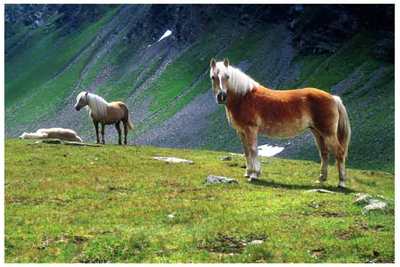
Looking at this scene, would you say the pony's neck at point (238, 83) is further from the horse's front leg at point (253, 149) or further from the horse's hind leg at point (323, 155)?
the horse's hind leg at point (323, 155)

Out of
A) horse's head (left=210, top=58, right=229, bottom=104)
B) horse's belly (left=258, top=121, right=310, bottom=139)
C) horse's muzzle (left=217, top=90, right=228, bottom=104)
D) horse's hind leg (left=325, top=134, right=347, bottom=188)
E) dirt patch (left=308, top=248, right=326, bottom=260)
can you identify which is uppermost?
horse's head (left=210, top=58, right=229, bottom=104)

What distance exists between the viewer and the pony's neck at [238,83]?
67.8 ft

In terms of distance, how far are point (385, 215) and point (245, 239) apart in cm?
549

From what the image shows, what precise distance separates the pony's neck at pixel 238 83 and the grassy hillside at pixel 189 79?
4151cm

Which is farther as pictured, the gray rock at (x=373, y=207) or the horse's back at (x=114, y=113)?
the horse's back at (x=114, y=113)

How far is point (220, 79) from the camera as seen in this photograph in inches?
776

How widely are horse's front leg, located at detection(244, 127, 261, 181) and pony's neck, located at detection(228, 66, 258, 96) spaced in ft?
5.91

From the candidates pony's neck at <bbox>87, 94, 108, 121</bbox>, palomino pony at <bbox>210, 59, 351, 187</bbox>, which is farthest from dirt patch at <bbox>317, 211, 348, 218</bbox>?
pony's neck at <bbox>87, 94, 108, 121</bbox>

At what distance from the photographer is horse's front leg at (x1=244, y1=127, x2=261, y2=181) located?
2060 centimetres

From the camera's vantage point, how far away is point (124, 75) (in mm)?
149875

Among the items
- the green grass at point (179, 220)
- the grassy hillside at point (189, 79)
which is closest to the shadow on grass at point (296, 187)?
the green grass at point (179, 220)

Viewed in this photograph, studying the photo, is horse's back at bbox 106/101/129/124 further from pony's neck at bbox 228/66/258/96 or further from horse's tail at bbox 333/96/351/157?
horse's tail at bbox 333/96/351/157

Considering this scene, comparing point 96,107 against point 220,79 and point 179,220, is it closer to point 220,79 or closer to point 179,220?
point 220,79

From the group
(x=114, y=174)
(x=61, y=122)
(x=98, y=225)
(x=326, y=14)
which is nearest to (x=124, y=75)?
(x=61, y=122)
